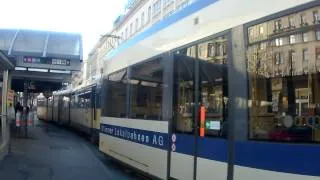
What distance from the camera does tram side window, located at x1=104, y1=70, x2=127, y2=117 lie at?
1329 centimetres

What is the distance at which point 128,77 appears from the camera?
12.9m

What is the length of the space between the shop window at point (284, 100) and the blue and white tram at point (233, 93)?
11 millimetres

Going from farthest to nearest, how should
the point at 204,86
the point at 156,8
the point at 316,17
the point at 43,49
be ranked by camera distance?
the point at 156,8
the point at 43,49
the point at 204,86
the point at 316,17

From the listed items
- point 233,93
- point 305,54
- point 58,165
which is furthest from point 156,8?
Result: point 305,54

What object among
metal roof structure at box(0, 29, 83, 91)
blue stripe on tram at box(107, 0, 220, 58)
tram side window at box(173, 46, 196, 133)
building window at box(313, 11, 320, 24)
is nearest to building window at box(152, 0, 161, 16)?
metal roof structure at box(0, 29, 83, 91)

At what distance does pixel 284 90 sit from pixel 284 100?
11cm

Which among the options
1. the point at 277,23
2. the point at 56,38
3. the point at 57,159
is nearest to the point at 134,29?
the point at 56,38

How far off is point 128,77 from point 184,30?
12.5 feet

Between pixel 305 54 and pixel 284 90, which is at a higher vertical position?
pixel 305 54

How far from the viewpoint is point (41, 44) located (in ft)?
92.3

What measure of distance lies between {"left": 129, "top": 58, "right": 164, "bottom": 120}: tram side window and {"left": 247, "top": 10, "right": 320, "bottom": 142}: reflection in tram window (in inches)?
137

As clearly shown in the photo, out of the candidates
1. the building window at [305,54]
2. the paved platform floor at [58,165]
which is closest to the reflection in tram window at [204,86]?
the building window at [305,54]

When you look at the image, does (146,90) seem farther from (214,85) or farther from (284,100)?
(284,100)

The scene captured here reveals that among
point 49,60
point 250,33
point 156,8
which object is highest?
point 156,8
